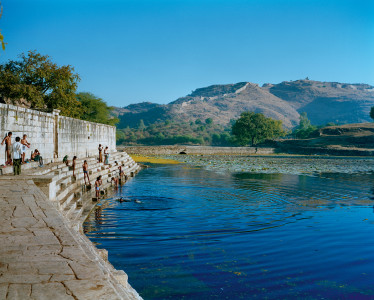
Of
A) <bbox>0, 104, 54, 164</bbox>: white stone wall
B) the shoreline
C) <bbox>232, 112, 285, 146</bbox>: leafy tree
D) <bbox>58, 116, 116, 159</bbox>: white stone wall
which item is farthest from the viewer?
<bbox>232, 112, 285, 146</bbox>: leafy tree

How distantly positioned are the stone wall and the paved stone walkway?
8186 mm

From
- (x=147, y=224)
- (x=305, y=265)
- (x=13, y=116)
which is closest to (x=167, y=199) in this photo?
(x=147, y=224)

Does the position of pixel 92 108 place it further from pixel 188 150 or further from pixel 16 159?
pixel 16 159

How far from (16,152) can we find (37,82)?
19840 millimetres

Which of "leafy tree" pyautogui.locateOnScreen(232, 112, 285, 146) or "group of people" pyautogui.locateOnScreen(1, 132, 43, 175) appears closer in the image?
"group of people" pyautogui.locateOnScreen(1, 132, 43, 175)

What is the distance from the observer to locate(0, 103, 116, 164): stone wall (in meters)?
13.8

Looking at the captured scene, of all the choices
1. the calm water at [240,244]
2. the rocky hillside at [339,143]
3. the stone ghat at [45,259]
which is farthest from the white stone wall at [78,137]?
the rocky hillside at [339,143]

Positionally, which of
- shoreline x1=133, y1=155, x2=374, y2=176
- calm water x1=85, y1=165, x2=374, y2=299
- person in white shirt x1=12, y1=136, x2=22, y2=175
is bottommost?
calm water x1=85, y1=165, x2=374, y2=299

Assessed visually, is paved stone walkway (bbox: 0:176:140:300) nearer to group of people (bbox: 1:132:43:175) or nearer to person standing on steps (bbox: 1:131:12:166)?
group of people (bbox: 1:132:43:175)

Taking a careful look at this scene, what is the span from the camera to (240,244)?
939 cm

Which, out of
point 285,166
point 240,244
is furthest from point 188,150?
point 240,244

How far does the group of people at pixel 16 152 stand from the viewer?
11023 mm

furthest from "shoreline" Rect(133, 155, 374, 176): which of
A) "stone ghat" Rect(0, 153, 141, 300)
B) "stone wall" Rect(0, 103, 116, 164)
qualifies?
"stone ghat" Rect(0, 153, 141, 300)

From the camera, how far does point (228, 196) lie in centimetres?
1788
